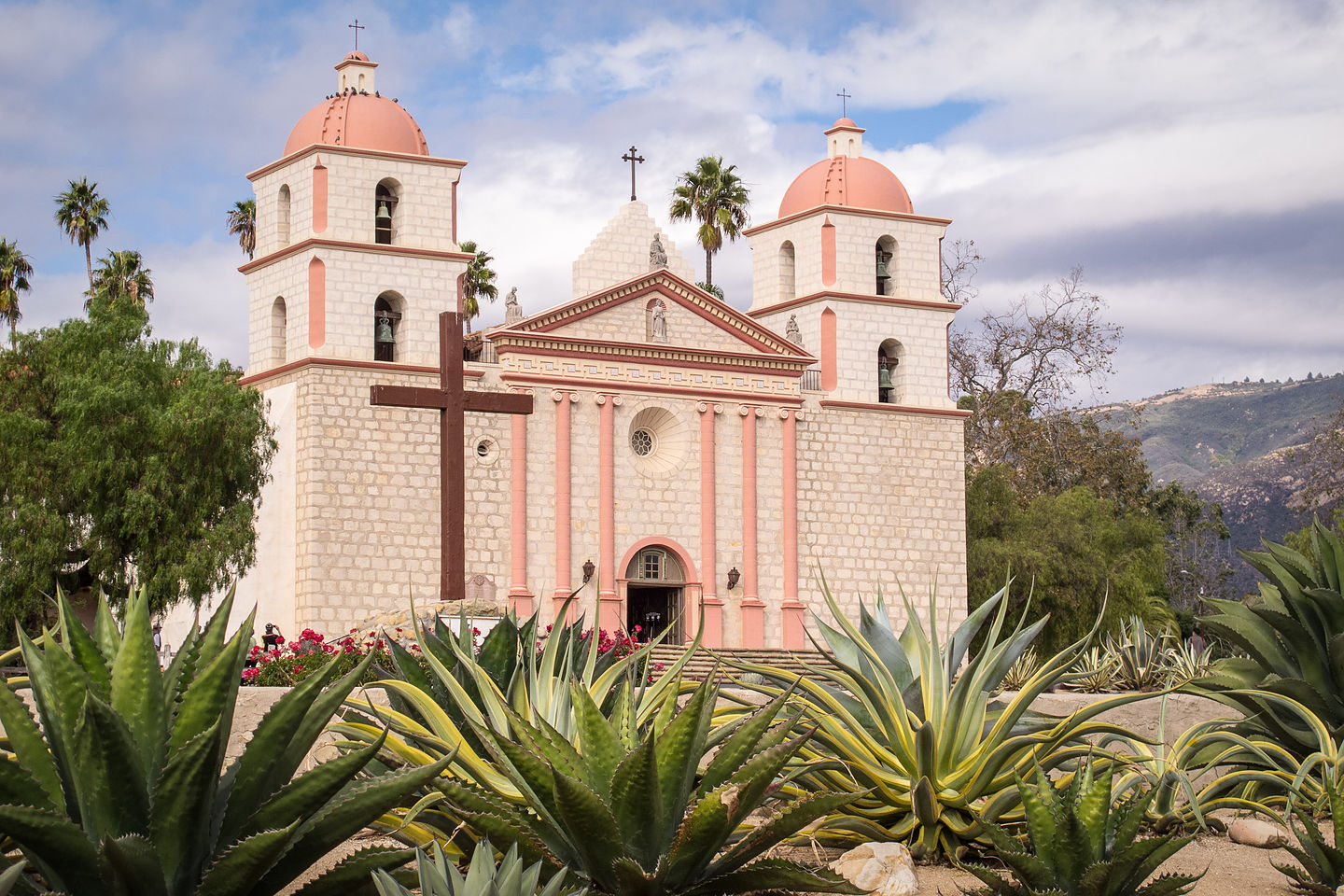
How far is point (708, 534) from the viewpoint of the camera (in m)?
29.7

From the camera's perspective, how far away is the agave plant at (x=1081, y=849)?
497 centimetres

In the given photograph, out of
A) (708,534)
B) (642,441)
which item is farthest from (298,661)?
(642,441)

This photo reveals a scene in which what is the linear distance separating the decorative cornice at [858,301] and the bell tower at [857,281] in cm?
2

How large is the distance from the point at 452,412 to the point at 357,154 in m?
12.5

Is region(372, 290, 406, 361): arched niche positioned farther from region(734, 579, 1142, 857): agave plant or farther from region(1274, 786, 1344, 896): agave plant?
region(1274, 786, 1344, 896): agave plant

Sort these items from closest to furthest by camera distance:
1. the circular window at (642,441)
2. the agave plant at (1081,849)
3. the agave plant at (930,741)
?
the agave plant at (1081,849) → the agave plant at (930,741) → the circular window at (642,441)

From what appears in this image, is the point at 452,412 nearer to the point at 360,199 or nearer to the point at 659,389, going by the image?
the point at 360,199

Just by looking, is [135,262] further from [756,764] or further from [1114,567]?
[756,764]

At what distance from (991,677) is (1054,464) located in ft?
125

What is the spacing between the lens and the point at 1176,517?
188 feet

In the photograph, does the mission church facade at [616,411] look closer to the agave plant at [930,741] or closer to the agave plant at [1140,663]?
the agave plant at [1140,663]

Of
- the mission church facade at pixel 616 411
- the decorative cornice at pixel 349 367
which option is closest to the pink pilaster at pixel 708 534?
the mission church facade at pixel 616 411

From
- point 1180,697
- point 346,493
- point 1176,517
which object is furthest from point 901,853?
point 1176,517

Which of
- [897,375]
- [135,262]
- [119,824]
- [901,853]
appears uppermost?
[135,262]
